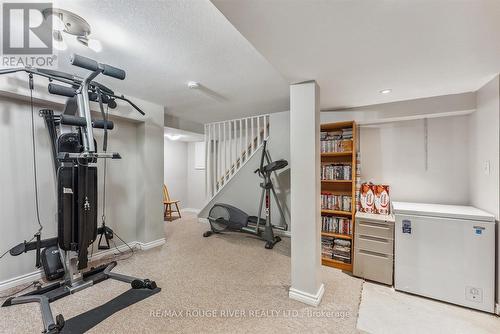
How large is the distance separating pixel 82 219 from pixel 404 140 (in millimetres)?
3797

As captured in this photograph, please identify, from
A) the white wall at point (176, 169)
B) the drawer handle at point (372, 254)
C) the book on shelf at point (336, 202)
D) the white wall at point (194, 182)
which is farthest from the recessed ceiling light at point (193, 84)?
the white wall at point (194, 182)

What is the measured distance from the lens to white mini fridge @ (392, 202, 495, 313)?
1880 millimetres

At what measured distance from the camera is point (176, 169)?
5.80m

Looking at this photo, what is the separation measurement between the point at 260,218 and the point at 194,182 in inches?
117

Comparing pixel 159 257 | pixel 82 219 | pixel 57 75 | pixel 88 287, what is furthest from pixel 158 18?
pixel 159 257

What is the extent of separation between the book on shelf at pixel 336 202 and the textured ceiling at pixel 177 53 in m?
1.54

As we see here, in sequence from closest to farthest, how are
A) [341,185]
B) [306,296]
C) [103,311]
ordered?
[103,311]
[306,296]
[341,185]

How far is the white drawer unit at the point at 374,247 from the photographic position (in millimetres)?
2321

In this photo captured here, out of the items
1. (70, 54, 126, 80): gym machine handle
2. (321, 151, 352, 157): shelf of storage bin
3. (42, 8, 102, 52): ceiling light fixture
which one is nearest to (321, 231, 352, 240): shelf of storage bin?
(321, 151, 352, 157): shelf of storage bin

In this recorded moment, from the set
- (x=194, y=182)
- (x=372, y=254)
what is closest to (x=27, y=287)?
(x=372, y=254)

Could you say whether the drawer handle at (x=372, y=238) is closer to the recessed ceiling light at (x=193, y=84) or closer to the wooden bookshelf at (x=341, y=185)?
the wooden bookshelf at (x=341, y=185)

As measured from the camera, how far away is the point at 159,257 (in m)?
2.86

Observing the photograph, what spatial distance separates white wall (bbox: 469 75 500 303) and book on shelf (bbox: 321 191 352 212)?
4.05 feet

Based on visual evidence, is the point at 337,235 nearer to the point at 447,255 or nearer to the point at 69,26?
the point at 447,255
